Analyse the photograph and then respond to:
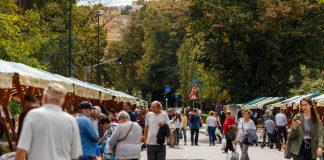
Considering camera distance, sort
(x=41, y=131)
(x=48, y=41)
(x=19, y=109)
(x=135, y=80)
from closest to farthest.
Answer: (x=41, y=131)
(x=19, y=109)
(x=48, y=41)
(x=135, y=80)

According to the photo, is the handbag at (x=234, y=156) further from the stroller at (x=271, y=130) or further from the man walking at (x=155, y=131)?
the stroller at (x=271, y=130)

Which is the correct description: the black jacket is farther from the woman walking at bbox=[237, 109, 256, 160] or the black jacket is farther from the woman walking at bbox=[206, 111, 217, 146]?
the woman walking at bbox=[206, 111, 217, 146]

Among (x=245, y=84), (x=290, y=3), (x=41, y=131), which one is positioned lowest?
(x=41, y=131)

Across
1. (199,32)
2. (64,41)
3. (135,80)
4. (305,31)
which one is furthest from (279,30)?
(135,80)

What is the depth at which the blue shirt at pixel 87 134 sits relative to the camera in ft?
40.0

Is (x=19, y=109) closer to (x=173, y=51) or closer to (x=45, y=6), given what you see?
(x=45, y=6)

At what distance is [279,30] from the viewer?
50594 mm

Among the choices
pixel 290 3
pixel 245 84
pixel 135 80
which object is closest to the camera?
pixel 290 3

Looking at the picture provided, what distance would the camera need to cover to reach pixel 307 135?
12531 mm

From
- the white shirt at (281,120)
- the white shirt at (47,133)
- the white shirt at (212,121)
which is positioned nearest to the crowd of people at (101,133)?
the white shirt at (47,133)

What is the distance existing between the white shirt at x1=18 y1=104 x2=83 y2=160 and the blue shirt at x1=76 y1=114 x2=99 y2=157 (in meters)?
4.14

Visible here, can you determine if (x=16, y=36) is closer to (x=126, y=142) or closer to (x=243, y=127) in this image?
(x=243, y=127)

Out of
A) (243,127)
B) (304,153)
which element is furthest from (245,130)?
(304,153)

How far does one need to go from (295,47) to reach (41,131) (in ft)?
148
